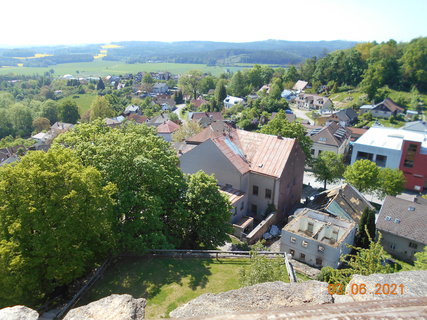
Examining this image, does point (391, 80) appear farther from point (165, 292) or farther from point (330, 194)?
point (165, 292)

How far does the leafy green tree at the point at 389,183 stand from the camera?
4531cm

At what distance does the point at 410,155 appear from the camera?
53312mm

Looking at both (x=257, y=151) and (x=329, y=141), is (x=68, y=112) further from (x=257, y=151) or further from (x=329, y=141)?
(x=257, y=151)

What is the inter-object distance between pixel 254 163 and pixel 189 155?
26.4 ft

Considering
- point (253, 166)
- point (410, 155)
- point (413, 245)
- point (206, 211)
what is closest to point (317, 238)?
point (253, 166)

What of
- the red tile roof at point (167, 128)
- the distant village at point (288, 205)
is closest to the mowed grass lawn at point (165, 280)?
the distant village at point (288, 205)

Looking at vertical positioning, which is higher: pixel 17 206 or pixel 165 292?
pixel 17 206

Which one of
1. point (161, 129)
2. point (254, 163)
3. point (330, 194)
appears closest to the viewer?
point (254, 163)

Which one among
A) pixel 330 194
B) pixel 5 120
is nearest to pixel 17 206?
pixel 330 194

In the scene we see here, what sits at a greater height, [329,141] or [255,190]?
[255,190]

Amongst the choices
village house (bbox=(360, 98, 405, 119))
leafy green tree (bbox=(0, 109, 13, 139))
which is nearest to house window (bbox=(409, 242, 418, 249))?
village house (bbox=(360, 98, 405, 119))

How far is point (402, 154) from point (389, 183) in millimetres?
11554

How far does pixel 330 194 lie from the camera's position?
4197 cm

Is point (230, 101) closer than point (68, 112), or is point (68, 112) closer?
point (68, 112)
